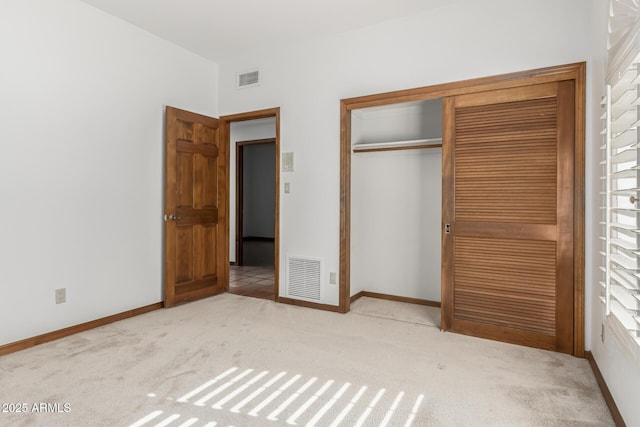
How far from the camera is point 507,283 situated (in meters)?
2.84

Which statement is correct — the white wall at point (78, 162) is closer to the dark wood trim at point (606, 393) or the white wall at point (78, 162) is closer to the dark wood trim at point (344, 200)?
the dark wood trim at point (344, 200)

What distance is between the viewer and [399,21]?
130 inches

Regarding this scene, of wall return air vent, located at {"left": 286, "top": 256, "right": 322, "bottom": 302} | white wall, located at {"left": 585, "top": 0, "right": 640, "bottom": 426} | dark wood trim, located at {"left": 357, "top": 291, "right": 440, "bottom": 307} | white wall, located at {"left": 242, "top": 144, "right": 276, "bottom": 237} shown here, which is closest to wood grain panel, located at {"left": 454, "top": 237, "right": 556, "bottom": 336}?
white wall, located at {"left": 585, "top": 0, "right": 640, "bottom": 426}

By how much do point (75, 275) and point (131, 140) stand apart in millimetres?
1308

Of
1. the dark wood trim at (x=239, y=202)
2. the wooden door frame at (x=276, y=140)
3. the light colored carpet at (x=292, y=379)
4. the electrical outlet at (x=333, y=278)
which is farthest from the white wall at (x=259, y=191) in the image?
the light colored carpet at (x=292, y=379)

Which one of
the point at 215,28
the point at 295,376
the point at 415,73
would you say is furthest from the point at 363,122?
the point at 295,376

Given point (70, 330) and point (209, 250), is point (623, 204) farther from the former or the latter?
point (70, 330)

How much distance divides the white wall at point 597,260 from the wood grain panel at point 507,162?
0.74 feet

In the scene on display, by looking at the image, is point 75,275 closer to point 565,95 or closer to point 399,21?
point 399,21

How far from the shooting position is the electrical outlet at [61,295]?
2.88m

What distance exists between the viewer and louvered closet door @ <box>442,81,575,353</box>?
264cm

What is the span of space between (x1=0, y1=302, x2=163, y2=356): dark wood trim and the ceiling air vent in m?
2.60

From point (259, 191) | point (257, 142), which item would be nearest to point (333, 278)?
point (257, 142)

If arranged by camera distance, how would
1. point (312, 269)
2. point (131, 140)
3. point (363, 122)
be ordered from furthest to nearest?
point (363, 122) → point (312, 269) → point (131, 140)
